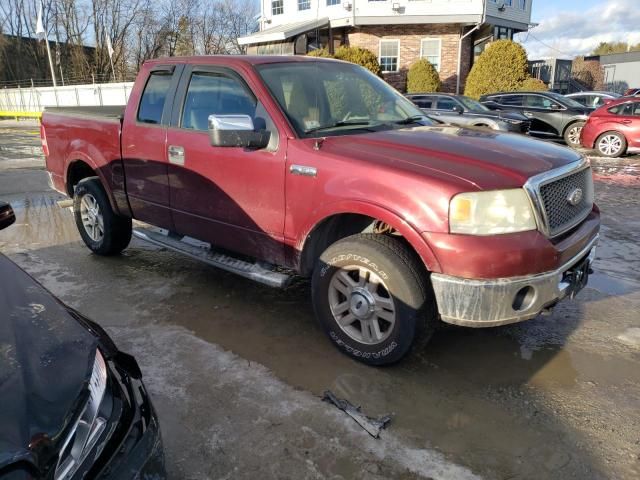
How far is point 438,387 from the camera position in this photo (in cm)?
317

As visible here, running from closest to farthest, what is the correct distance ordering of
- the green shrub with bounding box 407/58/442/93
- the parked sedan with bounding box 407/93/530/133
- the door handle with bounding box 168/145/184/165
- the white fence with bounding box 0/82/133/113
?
1. the door handle with bounding box 168/145/184/165
2. the parked sedan with bounding box 407/93/530/133
3. the green shrub with bounding box 407/58/442/93
4. the white fence with bounding box 0/82/133/113

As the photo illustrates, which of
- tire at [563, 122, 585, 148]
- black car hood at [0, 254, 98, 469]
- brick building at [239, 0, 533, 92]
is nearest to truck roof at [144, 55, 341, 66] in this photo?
black car hood at [0, 254, 98, 469]

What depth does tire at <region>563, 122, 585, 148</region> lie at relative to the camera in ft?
45.7

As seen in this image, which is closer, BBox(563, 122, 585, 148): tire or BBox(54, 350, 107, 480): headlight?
BBox(54, 350, 107, 480): headlight

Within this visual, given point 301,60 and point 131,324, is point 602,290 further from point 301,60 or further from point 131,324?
point 131,324

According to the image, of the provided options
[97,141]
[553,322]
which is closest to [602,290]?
[553,322]

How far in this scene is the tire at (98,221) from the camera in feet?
17.1

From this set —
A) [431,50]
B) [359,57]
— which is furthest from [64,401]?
[431,50]

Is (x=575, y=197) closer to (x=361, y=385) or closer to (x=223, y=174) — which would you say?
(x=361, y=385)

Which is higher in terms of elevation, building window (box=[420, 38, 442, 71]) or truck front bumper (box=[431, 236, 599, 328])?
building window (box=[420, 38, 442, 71])

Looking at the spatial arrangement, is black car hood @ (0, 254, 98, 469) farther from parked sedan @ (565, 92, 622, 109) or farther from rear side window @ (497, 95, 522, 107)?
parked sedan @ (565, 92, 622, 109)

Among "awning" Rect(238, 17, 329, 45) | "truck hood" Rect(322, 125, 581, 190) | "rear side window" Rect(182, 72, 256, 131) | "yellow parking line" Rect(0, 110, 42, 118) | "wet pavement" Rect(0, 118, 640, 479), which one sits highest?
"awning" Rect(238, 17, 329, 45)

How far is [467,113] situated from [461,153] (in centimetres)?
1074

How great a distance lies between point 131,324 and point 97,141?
1.99 m
